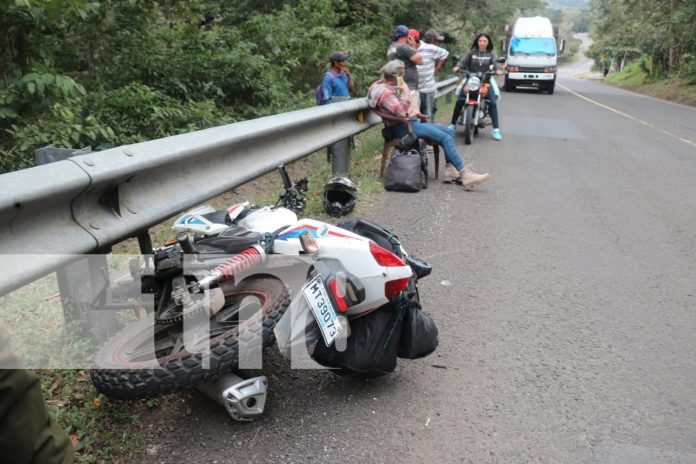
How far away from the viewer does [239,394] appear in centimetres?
250

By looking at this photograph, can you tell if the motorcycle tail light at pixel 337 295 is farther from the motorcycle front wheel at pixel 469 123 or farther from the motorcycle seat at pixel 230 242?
the motorcycle front wheel at pixel 469 123

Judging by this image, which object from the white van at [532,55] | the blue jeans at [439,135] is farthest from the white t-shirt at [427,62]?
the white van at [532,55]

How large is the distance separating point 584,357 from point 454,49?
26682 millimetres

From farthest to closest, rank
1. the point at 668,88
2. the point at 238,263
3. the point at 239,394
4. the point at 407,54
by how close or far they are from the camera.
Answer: the point at 668,88, the point at 407,54, the point at 238,263, the point at 239,394

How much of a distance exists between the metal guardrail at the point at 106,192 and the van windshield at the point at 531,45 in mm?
26429

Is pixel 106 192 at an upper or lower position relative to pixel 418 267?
upper

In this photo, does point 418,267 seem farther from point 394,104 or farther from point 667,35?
point 667,35

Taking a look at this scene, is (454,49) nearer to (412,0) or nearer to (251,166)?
(412,0)

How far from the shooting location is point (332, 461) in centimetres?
238

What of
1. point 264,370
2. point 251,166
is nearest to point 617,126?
point 251,166

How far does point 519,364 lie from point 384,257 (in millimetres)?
930

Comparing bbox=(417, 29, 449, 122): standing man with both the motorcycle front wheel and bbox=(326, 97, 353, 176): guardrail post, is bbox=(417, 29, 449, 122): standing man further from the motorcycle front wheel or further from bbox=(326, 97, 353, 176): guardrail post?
bbox=(326, 97, 353, 176): guardrail post

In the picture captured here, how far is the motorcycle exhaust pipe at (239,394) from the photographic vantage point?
8.21ft

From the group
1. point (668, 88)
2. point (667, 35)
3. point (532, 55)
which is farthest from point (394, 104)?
point (667, 35)
